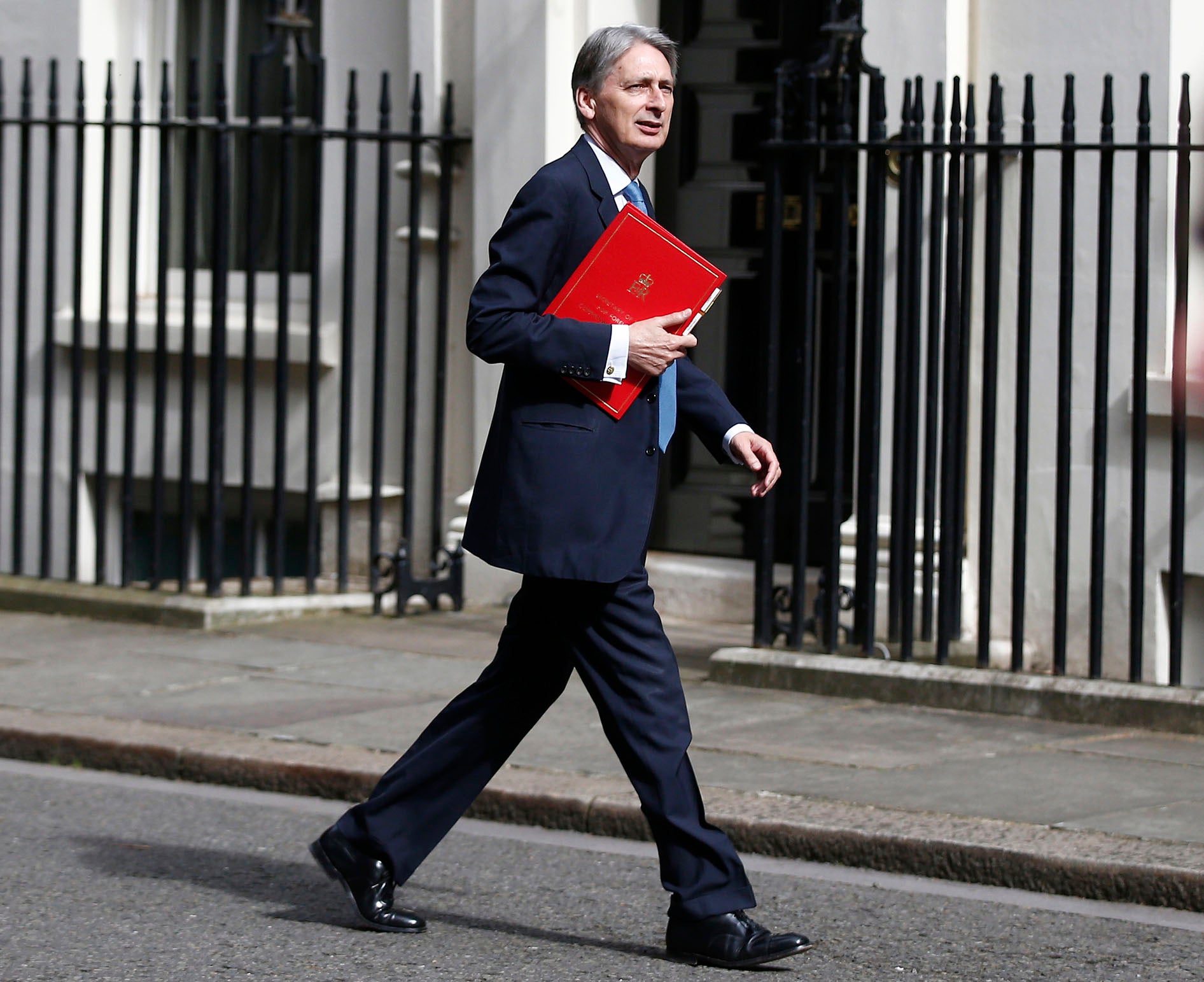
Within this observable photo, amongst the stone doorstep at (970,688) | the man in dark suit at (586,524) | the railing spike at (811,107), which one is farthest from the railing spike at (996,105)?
the man in dark suit at (586,524)

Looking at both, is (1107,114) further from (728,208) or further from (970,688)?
(728,208)

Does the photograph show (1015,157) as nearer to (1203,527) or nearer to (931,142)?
(931,142)

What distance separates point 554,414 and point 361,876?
3.50 ft

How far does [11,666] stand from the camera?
7496 mm

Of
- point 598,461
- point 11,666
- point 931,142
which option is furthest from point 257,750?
point 931,142

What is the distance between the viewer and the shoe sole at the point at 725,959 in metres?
3.95

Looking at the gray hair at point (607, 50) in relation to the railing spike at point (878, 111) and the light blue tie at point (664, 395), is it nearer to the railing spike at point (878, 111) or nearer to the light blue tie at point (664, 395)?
the light blue tie at point (664, 395)

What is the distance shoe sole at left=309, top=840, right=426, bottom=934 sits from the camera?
13.8 ft

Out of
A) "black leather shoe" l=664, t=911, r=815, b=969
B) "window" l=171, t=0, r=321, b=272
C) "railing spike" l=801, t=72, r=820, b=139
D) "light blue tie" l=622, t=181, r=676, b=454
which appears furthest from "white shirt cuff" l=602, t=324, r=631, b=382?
"window" l=171, t=0, r=321, b=272

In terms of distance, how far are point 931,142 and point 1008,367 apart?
4.01ft

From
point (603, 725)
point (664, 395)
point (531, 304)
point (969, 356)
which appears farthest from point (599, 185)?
point (969, 356)

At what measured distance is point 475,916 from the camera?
14.7ft

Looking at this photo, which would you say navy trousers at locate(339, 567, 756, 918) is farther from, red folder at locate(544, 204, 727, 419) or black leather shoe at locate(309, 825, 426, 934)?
red folder at locate(544, 204, 727, 419)

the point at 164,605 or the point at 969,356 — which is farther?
the point at 164,605
